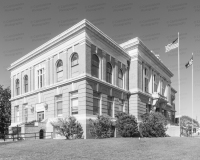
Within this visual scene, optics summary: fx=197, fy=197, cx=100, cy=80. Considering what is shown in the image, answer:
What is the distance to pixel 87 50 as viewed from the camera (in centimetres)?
2083

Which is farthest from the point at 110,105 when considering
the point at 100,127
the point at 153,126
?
the point at 153,126

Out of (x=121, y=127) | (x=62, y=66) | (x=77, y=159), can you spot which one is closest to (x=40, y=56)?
(x=62, y=66)

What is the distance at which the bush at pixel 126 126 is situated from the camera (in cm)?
2102

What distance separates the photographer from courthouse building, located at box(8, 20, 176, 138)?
20.9 m

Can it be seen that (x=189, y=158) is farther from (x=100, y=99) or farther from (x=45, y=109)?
(x=45, y=109)

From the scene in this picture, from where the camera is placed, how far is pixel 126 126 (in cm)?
2102

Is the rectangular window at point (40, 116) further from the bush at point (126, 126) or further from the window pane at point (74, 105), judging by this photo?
the bush at point (126, 126)

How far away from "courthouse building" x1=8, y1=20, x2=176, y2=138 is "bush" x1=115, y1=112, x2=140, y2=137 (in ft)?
7.24

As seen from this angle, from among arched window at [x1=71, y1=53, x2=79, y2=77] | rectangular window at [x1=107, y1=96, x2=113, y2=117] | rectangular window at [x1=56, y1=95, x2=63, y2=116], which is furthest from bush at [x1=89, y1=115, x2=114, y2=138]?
arched window at [x1=71, y1=53, x2=79, y2=77]

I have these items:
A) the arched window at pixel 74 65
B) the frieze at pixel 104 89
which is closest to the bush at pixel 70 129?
the frieze at pixel 104 89

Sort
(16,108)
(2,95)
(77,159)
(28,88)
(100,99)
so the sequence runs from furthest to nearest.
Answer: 1. (2,95)
2. (16,108)
3. (28,88)
4. (100,99)
5. (77,159)

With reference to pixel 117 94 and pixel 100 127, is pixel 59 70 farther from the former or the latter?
pixel 100 127

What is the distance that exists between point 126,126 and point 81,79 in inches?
273

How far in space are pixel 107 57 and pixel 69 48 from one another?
4830 mm
